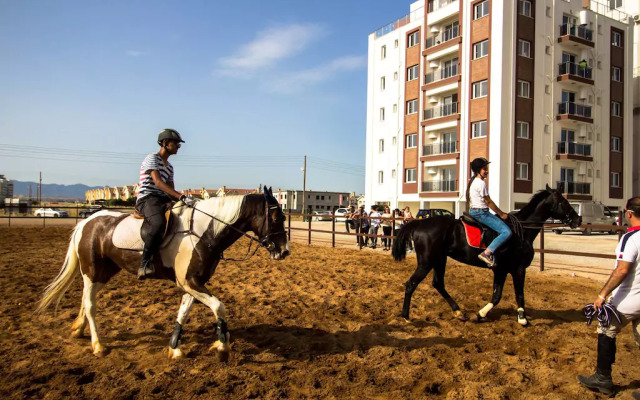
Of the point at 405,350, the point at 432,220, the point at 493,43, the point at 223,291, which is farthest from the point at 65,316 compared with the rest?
the point at 493,43

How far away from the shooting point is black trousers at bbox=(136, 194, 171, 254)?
4664 millimetres

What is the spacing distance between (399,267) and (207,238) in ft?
23.4

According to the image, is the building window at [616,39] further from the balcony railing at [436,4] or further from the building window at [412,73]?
the building window at [412,73]

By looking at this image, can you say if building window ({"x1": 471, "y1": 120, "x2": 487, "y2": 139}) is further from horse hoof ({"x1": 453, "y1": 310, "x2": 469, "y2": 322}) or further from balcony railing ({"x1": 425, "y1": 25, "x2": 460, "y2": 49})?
horse hoof ({"x1": 453, "y1": 310, "x2": 469, "y2": 322})

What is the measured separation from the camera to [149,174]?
4906 millimetres

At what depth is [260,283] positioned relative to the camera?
848cm

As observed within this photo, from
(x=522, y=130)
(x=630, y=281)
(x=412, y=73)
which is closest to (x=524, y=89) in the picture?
(x=522, y=130)

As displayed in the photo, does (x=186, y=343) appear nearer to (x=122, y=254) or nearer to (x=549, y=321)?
(x=122, y=254)

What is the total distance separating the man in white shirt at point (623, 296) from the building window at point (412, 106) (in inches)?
1370

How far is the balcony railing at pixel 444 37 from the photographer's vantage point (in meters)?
34.1

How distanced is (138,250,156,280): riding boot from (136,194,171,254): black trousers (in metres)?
0.04

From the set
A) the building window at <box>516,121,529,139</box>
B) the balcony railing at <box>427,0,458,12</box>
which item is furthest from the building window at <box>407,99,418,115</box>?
the building window at <box>516,121,529,139</box>

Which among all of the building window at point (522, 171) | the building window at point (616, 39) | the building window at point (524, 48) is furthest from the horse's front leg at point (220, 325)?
the building window at point (616, 39)

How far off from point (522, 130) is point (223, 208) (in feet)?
102
